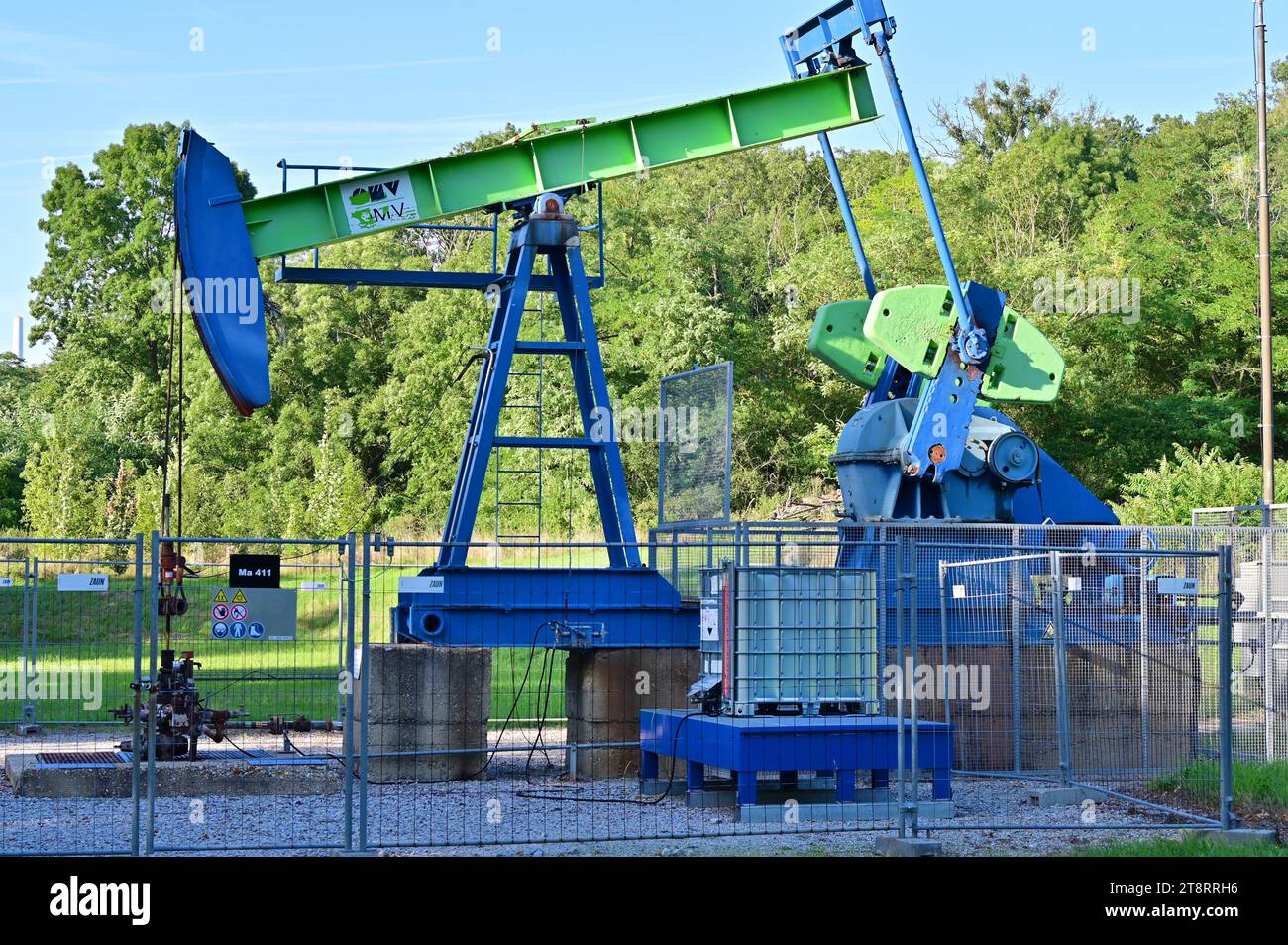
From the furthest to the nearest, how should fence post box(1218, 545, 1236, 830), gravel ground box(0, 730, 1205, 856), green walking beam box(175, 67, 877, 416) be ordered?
green walking beam box(175, 67, 877, 416) < fence post box(1218, 545, 1236, 830) < gravel ground box(0, 730, 1205, 856)

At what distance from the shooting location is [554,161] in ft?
51.5

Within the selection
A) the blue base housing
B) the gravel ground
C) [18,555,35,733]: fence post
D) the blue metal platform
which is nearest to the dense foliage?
[18,555,35,733]: fence post

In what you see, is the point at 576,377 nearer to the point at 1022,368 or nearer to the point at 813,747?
the point at 1022,368

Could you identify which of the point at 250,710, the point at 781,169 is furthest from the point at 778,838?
the point at 781,169

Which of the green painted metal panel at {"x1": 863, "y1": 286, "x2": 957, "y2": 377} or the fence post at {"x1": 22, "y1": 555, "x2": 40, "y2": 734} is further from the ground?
the green painted metal panel at {"x1": 863, "y1": 286, "x2": 957, "y2": 377}

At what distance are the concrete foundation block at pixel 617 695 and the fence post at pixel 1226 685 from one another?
545cm

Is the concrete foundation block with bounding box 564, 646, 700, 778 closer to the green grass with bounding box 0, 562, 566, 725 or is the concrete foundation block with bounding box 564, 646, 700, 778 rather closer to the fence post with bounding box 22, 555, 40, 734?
the green grass with bounding box 0, 562, 566, 725

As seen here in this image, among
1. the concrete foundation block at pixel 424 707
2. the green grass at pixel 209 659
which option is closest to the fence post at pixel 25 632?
the green grass at pixel 209 659

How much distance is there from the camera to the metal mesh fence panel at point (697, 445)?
15359 mm

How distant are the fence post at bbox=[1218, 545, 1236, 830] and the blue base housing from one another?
5625 millimetres

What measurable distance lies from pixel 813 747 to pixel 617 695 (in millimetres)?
3556

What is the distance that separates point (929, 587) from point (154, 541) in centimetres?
777

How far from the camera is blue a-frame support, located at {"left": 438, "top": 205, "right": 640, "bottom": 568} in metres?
15.4
